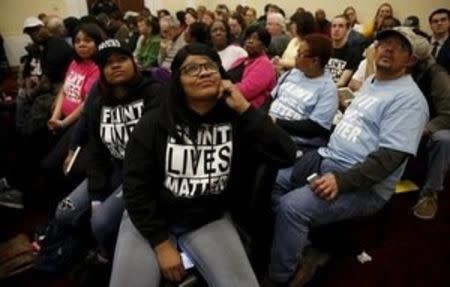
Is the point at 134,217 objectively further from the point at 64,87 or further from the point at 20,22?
the point at 20,22

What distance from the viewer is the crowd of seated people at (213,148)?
1.38 metres

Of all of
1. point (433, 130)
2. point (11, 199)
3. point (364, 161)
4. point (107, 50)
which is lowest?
point (11, 199)

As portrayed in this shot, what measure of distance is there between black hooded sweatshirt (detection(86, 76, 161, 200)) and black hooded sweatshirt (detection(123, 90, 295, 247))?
38 cm

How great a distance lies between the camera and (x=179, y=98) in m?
1.39

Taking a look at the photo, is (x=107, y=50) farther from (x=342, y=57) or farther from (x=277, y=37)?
(x=277, y=37)

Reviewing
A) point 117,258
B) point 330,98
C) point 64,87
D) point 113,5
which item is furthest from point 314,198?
point 113,5

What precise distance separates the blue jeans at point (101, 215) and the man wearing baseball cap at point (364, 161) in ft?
2.27

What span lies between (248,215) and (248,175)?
16 centimetres

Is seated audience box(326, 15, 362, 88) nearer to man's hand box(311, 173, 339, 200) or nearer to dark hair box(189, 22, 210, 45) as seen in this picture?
dark hair box(189, 22, 210, 45)

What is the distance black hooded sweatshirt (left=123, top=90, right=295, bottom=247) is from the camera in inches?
54.7

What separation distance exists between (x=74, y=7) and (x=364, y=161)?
8260 mm

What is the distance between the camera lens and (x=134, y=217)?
54.8 inches

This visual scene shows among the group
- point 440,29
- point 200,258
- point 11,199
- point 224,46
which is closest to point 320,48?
point 200,258

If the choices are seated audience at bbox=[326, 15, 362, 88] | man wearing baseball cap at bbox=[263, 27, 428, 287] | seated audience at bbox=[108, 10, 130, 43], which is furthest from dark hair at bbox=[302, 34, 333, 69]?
seated audience at bbox=[108, 10, 130, 43]
